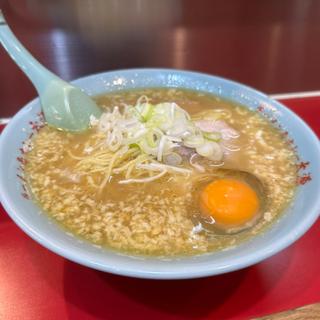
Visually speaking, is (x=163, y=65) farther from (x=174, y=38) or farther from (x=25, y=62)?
(x=25, y=62)

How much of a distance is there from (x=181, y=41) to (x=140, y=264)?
60.8 inches

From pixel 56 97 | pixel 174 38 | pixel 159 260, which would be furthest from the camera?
pixel 174 38

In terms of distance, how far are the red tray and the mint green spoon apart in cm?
38

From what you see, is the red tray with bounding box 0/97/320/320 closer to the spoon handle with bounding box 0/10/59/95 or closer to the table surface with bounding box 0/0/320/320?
the table surface with bounding box 0/0/320/320

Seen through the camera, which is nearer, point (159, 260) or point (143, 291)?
point (159, 260)

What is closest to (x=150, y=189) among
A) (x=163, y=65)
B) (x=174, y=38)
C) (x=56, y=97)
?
(x=56, y=97)

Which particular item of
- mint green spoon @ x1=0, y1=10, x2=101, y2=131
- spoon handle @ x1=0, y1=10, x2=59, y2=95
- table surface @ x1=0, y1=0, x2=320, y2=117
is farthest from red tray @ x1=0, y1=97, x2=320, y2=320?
table surface @ x1=0, y1=0, x2=320, y2=117

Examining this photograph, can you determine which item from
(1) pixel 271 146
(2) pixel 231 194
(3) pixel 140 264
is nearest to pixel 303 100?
(1) pixel 271 146

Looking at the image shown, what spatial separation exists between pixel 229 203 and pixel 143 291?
262mm

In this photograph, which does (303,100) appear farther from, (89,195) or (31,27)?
(31,27)

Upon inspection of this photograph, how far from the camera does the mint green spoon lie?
1.24 m

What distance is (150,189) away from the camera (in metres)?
1.03

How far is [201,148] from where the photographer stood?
111 cm

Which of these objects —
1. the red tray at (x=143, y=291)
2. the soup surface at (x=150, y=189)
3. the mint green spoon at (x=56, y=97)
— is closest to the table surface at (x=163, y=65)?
the red tray at (x=143, y=291)
